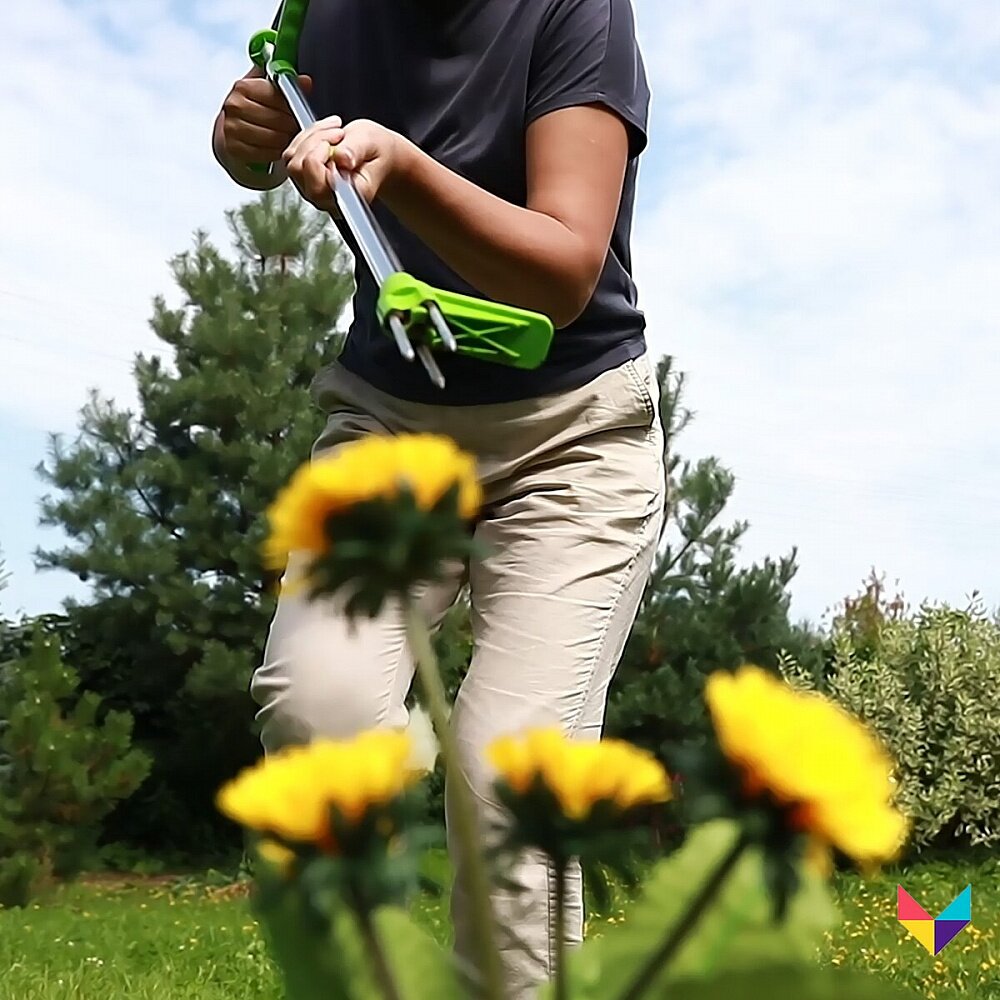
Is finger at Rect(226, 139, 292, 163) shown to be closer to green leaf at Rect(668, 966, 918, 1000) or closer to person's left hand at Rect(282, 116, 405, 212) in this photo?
person's left hand at Rect(282, 116, 405, 212)

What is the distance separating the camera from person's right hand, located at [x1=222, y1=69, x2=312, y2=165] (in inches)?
43.5

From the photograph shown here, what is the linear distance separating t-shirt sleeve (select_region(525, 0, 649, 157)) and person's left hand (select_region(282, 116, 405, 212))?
1.10 ft

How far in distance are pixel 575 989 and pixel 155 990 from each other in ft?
8.07

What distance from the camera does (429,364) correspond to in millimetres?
471

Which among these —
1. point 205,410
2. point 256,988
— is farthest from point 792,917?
point 205,410

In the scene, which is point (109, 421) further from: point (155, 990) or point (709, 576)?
point (155, 990)

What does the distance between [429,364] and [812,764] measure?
1.02 ft

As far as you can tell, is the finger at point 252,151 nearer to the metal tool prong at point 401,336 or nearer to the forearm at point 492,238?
the forearm at point 492,238

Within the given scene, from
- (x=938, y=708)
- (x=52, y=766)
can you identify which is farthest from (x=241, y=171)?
(x=938, y=708)

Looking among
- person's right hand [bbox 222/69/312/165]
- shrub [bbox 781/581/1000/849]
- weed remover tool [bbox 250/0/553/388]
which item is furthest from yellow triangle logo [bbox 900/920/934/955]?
weed remover tool [bbox 250/0/553/388]

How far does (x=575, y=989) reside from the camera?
0.24 m

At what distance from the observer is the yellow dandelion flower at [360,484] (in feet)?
0.68

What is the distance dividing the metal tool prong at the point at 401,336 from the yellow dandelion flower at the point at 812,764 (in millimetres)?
295
